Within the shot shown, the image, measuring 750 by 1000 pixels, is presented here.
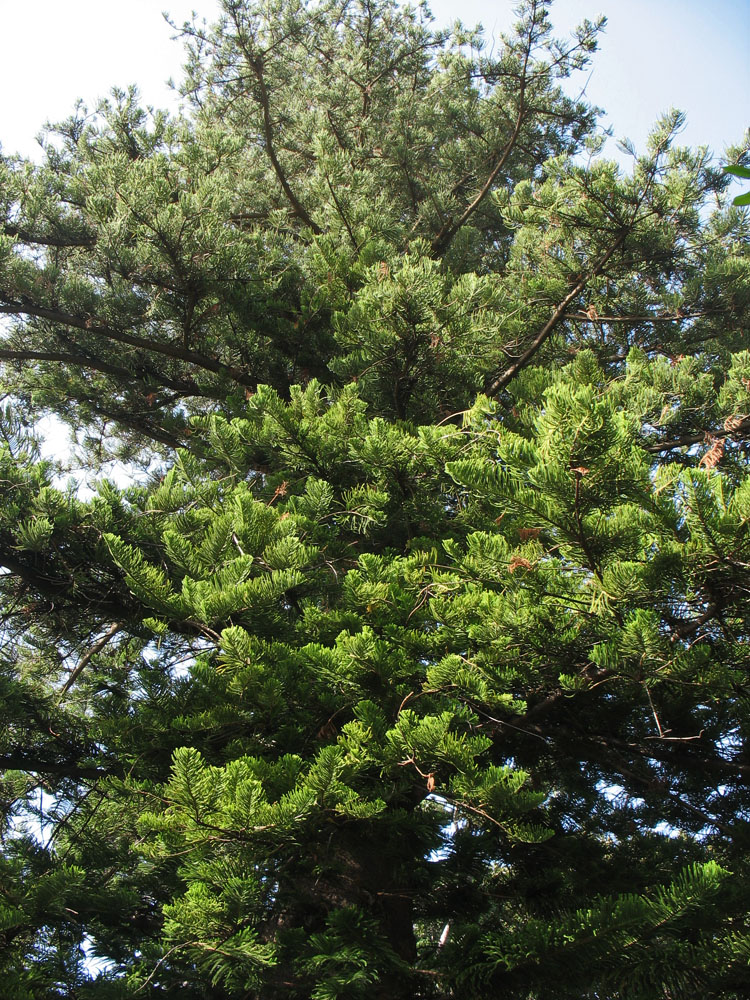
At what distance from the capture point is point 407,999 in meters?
3.32

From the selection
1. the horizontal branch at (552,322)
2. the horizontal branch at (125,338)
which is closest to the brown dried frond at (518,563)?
the horizontal branch at (552,322)

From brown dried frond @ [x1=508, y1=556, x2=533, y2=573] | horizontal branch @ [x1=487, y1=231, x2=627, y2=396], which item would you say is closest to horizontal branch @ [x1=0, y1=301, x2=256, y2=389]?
horizontal branch @ [x1=487, y1=231, x2=627, y2=396]

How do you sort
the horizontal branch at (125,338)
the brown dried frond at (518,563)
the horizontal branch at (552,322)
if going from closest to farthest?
the brown dried frond at (518,563), the horizontal branch at (552,322), the horizontal branch at (125,338)

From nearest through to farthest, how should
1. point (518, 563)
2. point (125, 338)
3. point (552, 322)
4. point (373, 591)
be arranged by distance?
1. point (518, 563)
2. point (373, 591)
3. point (552, 322)
4. point (125, 338)

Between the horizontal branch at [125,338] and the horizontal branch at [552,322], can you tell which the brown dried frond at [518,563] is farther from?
the horizontal branch at [125,338]

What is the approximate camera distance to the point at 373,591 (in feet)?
12.0

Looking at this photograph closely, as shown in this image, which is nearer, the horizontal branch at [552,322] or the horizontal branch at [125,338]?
the horizontal branch at [552,322]

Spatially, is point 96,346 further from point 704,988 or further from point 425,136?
point 704,988

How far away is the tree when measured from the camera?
281 centimetres

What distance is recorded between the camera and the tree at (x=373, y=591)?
9.22 feet

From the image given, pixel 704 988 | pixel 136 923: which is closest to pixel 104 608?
pixel 136 923

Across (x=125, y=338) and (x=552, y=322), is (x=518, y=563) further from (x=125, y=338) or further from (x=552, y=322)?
(x=125, y=338)

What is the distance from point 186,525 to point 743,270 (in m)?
4.35

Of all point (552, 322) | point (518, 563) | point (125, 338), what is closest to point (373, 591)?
A: point (518, 563)
